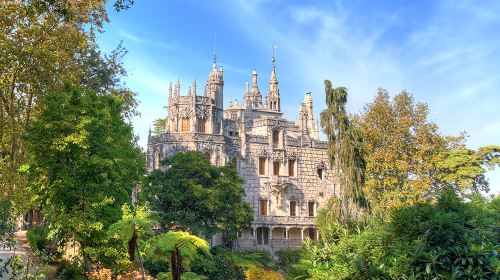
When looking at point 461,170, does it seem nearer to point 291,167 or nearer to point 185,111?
point 291,167

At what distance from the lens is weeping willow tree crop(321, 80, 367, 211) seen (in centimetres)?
2822

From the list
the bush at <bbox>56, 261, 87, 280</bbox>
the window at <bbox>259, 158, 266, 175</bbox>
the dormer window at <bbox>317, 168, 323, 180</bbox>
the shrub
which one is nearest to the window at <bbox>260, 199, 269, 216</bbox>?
the window at <bbox>259, 158, 266, 175</bbox>

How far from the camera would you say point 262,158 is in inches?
1850

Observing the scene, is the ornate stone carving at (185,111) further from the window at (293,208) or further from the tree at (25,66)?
the tree at (25,66)

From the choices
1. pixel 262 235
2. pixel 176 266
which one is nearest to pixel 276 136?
pixel 262 235

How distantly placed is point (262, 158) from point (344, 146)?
18.8 metres

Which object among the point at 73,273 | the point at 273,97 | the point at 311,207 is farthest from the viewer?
the point at 273,97

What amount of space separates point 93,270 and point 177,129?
24.0m

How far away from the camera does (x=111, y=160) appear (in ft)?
64.0

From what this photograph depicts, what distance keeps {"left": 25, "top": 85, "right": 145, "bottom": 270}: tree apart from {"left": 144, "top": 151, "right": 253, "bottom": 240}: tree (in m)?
14.4

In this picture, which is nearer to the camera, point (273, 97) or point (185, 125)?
point (185, 125)

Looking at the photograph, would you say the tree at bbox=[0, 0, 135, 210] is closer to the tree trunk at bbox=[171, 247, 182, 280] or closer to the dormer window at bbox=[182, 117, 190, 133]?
the tree trunk at bbox=[171, 247, 182, 280]

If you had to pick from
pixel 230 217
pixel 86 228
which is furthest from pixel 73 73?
pixel 230 217

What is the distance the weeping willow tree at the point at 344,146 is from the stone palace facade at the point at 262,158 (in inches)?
617
